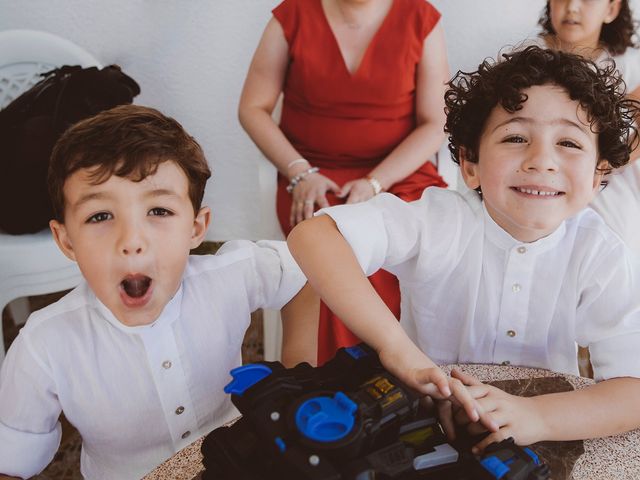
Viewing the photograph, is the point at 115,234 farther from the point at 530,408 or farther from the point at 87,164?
the point at 530,408

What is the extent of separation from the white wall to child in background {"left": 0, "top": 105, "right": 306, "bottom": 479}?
51.6 inches

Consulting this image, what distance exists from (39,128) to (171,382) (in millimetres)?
997

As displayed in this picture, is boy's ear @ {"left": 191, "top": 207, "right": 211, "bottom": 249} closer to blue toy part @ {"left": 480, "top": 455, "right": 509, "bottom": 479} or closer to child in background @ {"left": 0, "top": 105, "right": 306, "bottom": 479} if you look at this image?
child in background @ {"left": 0, "top": 105, "right": 306, "bottom": 479}

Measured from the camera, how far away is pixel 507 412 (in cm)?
79

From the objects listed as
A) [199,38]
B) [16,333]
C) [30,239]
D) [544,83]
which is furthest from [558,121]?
[16,333]

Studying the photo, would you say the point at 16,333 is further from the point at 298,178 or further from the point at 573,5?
the point at 573,5

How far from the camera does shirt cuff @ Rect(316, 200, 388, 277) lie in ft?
3.23

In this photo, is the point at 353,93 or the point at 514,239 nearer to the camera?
the point at 514,239

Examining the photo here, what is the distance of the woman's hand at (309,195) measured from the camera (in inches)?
62.1

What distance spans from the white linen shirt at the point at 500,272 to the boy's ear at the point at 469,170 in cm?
3

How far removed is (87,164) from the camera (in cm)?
92

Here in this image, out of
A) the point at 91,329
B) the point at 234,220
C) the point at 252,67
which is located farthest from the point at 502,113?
the point at 234,220

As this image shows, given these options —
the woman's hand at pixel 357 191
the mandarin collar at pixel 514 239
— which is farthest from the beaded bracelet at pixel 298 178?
the mandarin collar at pixel 514 239

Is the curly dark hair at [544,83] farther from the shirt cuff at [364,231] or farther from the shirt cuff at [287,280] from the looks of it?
the shirt cuff at [287,280]
